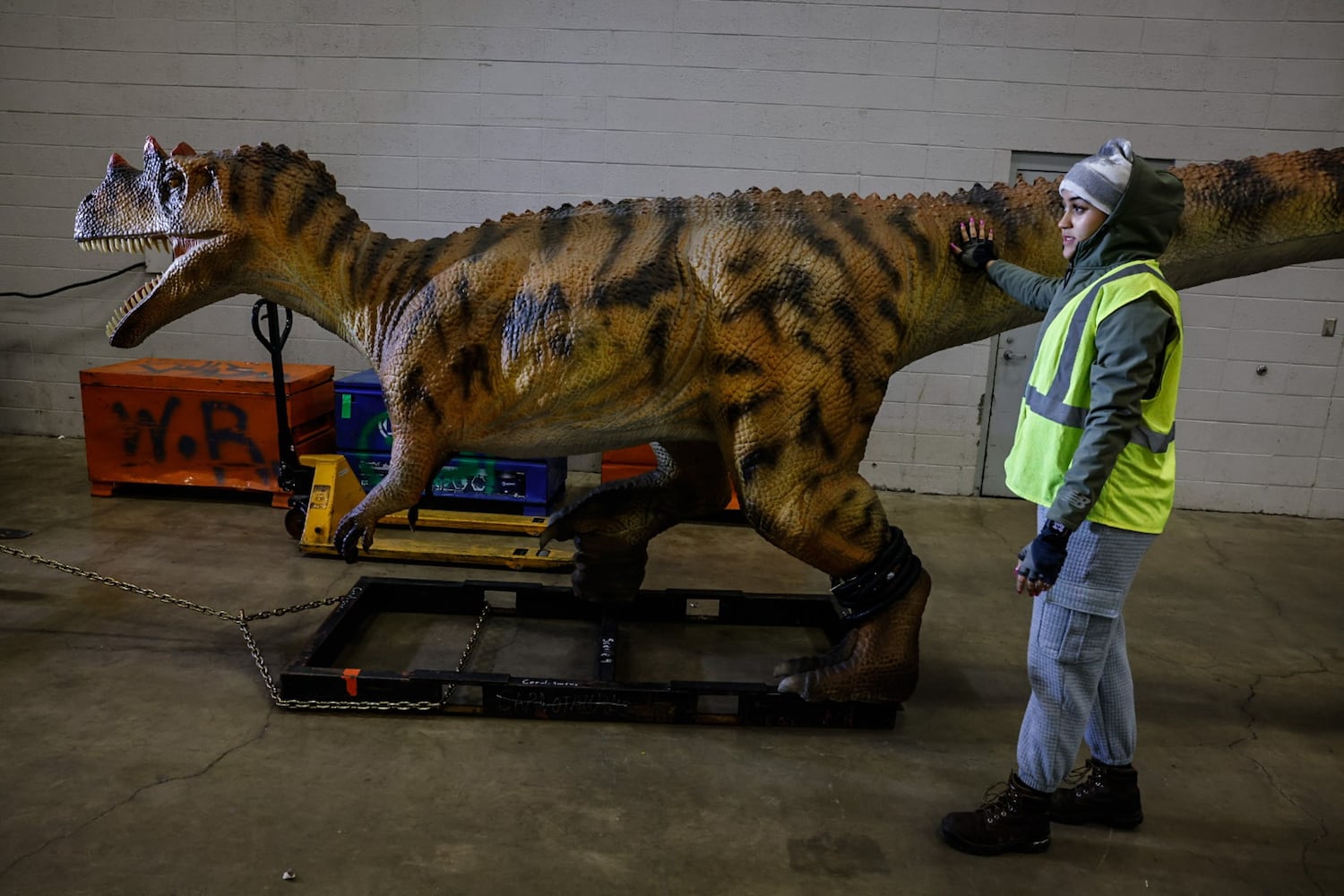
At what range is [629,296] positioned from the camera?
2.75 m

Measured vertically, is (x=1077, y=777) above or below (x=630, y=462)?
below

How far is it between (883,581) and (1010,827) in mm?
753

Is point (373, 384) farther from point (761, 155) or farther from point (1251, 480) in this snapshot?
point (1251, 480)

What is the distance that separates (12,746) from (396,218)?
386 cm

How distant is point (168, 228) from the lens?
2830 millimetres

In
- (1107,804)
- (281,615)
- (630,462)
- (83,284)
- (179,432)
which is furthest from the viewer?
(83,284)

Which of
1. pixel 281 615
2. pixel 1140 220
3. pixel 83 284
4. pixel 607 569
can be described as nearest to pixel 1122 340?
pixel 1140 220

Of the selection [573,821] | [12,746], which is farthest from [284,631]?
[573,821]

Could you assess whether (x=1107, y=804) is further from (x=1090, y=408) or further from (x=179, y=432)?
(x=179, y=432)

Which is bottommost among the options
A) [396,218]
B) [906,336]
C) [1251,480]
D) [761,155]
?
[1251,480]

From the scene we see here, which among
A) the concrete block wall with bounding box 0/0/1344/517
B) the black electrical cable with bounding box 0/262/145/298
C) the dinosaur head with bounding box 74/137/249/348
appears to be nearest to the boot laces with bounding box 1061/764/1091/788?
the dinosaur head with bounding box 74/137/249/348

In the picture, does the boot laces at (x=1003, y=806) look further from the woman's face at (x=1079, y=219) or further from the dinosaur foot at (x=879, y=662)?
the woman's face at (x=1079, y=219)

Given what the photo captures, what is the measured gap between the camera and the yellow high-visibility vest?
2.11m

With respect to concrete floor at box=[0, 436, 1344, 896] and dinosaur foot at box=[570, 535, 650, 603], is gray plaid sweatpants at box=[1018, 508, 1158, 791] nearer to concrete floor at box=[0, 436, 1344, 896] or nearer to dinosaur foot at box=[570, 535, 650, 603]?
concrete floor at box=[0, 436, 1344, 896]
